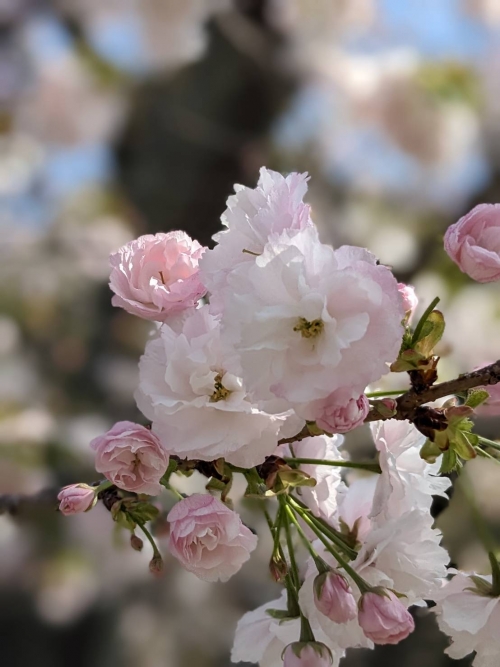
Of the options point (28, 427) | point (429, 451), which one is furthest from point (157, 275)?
point (28, 427)

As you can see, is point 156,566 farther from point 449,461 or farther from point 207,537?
point 449,461

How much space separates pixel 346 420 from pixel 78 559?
0.82m

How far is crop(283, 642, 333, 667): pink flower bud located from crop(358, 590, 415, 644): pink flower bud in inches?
1.5

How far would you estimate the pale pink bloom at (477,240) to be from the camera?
0.28 metres

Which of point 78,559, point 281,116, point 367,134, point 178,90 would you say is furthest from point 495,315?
point 78,559

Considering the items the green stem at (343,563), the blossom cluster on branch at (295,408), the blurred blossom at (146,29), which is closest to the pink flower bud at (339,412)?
the blossom cluster on branch at (295,408)

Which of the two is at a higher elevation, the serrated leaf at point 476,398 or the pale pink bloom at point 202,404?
the serrated leaf at point 476,398

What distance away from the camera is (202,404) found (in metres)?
0.28

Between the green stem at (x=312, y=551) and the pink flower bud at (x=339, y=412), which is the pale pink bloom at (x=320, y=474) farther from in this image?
the pink flower bud at (x=339, y=412)

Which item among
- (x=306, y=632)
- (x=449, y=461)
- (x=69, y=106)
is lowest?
(x=69, y=106)

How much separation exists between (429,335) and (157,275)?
5.7 inches

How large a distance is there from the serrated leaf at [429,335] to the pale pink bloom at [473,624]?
0.15 metres

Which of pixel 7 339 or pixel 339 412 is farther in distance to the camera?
pixel 7 339

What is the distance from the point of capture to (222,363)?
291 millimetres
